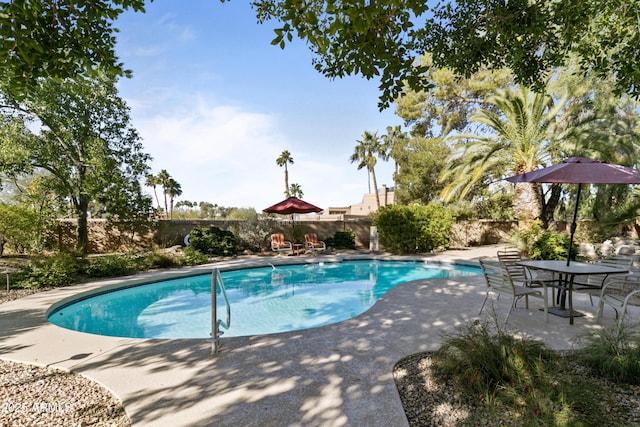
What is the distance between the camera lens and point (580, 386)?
2613 millimetres

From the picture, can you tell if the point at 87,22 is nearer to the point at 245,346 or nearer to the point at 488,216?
the point at 245,346

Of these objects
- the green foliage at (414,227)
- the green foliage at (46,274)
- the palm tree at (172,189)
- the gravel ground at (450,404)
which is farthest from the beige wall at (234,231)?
the palm tree at (172,189)

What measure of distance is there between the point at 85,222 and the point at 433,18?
564 inches

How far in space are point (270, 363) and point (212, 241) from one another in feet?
36.9

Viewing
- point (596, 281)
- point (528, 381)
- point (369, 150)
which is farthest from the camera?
point (369, 150)

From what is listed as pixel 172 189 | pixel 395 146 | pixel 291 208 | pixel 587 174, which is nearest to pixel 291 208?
pixel 291 208

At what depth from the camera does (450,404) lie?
2750mm

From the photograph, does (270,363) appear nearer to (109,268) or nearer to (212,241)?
(109,268)

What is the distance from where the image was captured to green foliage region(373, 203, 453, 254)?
14438 millimetres

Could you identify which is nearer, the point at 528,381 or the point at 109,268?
the point at 528,381

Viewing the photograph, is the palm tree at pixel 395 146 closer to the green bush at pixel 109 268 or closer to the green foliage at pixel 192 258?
the green foliage at pixel 192 258

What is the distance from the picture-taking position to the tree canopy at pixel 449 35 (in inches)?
115

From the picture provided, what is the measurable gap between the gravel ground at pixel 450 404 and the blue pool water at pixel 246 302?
3520 mm

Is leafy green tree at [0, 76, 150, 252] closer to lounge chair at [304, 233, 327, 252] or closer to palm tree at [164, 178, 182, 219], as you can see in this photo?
lounge chair at [304, 233, 327, 252]
